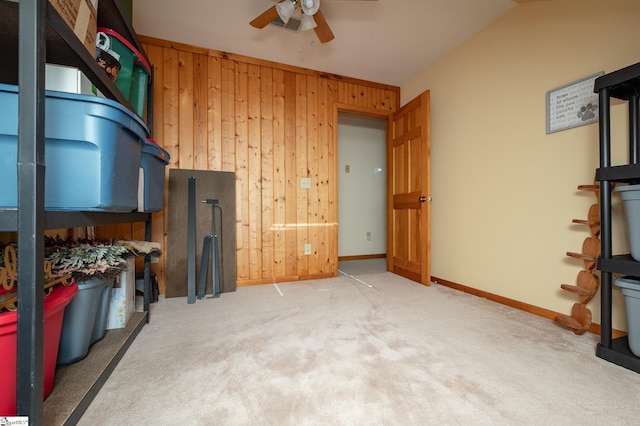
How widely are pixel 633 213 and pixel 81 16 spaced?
8.55 feet

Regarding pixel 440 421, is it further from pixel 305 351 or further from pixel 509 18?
pixel 509 18

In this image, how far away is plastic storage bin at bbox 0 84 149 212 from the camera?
2.49 feet

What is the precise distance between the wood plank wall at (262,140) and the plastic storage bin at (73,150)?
6.10 ft

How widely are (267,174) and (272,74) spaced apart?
113cm

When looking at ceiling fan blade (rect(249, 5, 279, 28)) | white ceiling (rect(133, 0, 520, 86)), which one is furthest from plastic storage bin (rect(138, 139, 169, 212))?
white ceiling (rect(133, 0, 520, 86))

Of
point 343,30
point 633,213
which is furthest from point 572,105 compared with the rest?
point 343,30

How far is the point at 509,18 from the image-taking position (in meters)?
2.22

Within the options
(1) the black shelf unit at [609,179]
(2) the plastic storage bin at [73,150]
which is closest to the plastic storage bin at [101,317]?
(2) the plastic storage bin at [73,150]

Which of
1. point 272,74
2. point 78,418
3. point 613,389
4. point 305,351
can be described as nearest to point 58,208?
point 78,418

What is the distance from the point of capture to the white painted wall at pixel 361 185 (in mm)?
4496

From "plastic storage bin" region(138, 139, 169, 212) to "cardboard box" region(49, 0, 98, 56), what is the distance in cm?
49

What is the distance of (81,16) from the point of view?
40.8 inches

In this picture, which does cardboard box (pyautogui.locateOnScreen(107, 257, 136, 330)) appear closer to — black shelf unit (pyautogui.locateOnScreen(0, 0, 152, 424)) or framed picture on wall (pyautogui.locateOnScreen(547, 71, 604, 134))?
black shelf unit (pyautogui.locateOnScreen(0, 0, 152, 424))

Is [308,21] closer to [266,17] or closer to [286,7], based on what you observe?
[286,7]
